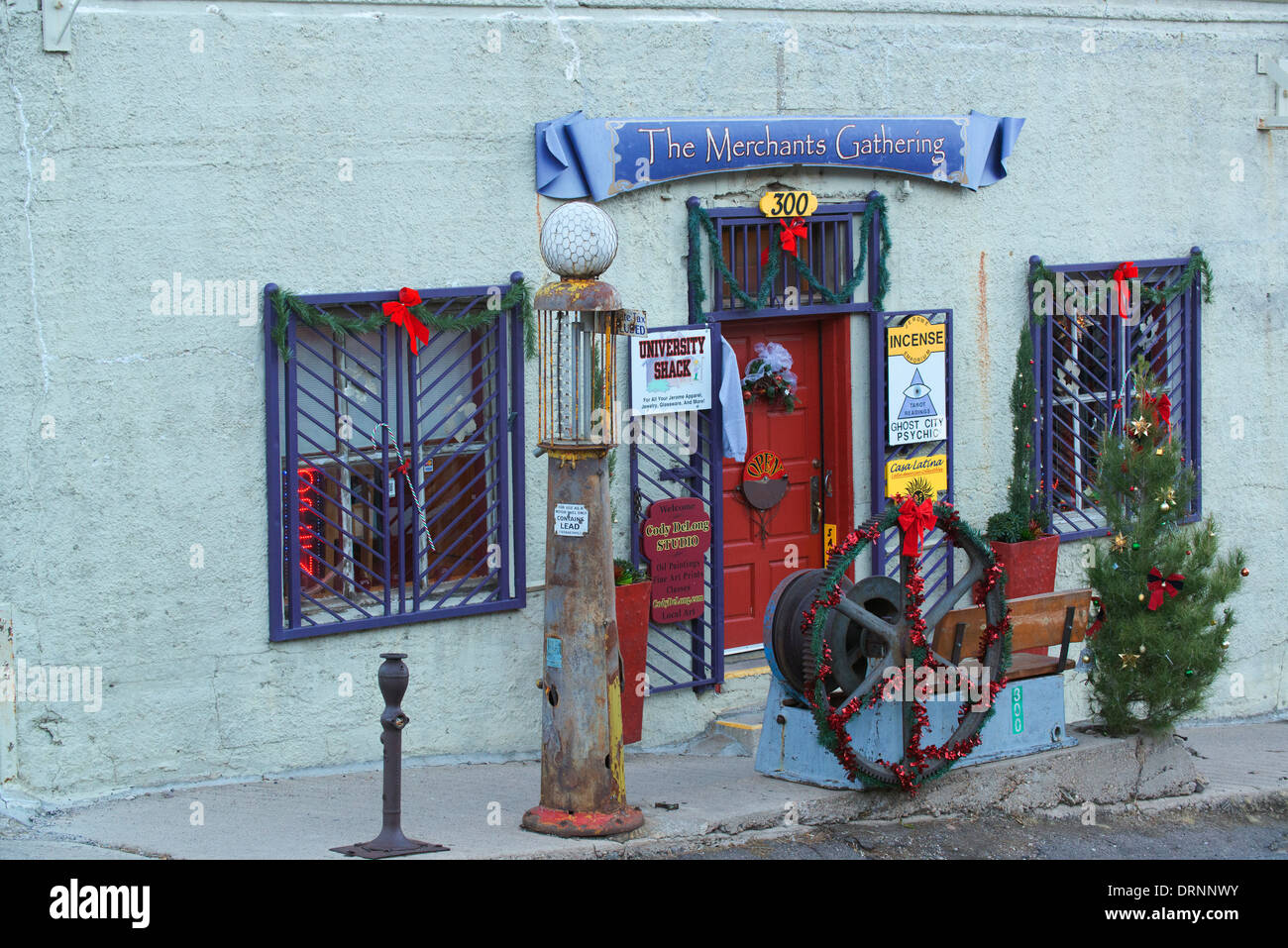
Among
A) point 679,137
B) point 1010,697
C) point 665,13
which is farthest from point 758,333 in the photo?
point 1010,697

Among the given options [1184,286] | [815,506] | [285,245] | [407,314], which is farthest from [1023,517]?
[285,245]

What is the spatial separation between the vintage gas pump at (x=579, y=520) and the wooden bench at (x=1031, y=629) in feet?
6.07

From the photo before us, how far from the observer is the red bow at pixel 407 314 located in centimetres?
795

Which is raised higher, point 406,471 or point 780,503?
point 406,471

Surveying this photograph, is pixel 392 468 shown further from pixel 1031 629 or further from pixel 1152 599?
pixel 1152 599

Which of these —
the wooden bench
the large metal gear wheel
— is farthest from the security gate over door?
the wooden bench

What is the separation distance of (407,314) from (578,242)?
5.24 ft

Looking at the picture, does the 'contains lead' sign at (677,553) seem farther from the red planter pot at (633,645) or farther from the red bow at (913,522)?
the red bow at (913,522)

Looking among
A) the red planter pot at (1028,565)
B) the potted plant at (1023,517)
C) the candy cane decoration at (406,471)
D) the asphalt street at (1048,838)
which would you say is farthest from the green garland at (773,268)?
the asphalt street at (1048,838)

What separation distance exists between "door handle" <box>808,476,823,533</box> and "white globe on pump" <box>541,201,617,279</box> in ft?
11.2

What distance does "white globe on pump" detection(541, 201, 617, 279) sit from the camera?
6.70 metres

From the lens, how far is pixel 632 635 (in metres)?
8.56

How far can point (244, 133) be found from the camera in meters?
7.54

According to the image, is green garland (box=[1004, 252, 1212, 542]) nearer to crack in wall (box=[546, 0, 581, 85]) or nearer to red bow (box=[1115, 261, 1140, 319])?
red bow (box=[1115, 261, 1140, 319])
